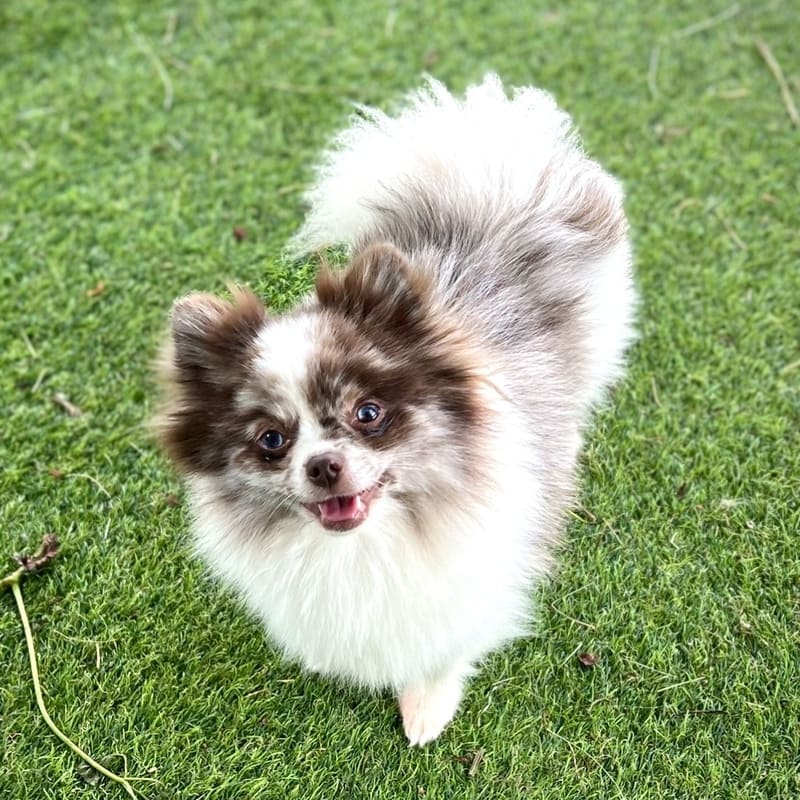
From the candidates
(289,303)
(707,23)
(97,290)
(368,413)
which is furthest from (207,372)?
(707,23)

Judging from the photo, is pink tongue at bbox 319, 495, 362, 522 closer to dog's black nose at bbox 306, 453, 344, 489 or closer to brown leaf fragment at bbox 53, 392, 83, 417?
dog's black nose at bbox 306, 453, 344, 489

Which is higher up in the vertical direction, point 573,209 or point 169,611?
point 573,209

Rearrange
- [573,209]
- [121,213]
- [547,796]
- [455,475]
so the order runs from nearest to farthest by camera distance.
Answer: [455,475], [547,796], [573,209], [121,213]

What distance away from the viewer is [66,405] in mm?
2881

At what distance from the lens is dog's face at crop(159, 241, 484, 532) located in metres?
1.70

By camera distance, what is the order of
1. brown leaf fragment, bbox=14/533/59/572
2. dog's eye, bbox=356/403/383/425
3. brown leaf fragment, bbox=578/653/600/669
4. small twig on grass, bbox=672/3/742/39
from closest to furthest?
1. dog's eye, bbox=356/403/383/425
2. brown leaf fragment, bbox=578/653/600/669
3. brown leaf fragment, bbox=14/533/59/572
4. small twig on grass, bbox=672/3/742/39

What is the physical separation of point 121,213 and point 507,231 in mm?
1895

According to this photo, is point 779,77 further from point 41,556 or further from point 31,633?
point 31,633

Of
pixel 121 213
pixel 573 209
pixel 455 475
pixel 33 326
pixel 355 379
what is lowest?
pixel 33 326

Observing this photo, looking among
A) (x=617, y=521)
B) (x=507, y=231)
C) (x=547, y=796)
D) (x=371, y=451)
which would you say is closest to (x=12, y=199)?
(x=507, y=231)

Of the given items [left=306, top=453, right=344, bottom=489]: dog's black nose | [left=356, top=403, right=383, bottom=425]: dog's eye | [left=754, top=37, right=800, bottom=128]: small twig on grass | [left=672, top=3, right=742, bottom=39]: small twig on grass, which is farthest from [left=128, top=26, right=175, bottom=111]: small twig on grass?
[left=754, top=37, right=800, bottom=128]: small twig on grass

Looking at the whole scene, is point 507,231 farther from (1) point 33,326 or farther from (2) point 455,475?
(1) point 33,326

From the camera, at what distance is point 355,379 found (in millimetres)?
1717

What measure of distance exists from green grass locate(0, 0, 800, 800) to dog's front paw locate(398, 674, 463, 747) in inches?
2.2
